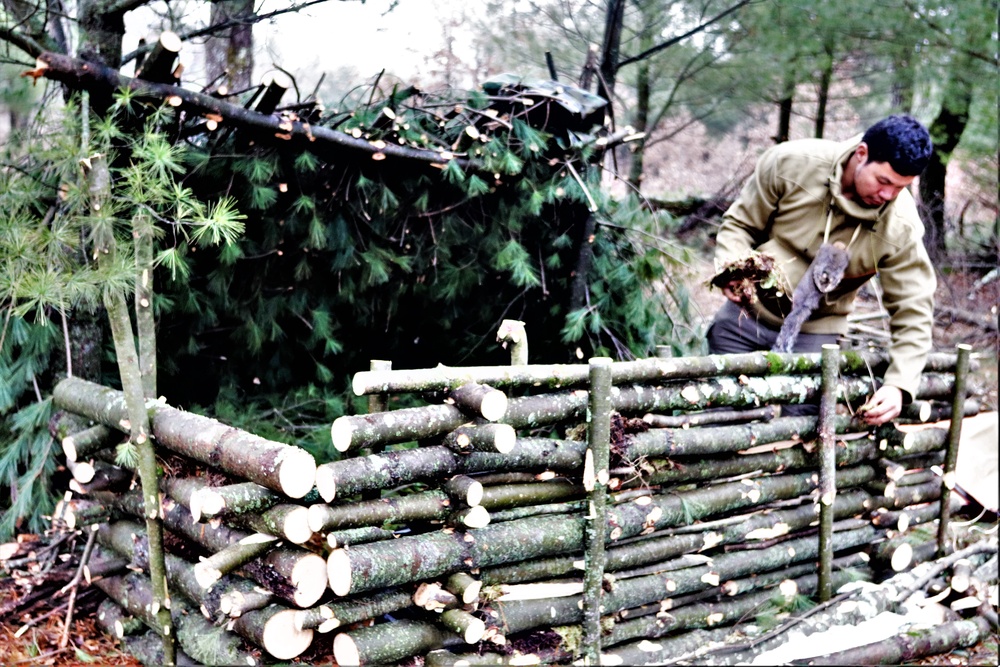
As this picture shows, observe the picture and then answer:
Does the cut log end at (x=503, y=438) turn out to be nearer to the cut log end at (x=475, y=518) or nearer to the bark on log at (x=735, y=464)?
the cut log end at (x=475, y=518)

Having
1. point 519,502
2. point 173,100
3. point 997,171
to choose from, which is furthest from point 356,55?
point 997,171

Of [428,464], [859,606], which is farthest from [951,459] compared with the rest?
[428,464]

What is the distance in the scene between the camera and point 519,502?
3.32 meters

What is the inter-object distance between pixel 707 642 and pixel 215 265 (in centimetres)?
330

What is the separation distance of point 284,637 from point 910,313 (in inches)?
138

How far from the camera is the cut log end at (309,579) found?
2752mm

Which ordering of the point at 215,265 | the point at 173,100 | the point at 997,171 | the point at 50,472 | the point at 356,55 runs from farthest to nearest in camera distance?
the point at 997,171, the point at 356,55, the point at 215,265, the point at 50,472, the point at 173,100

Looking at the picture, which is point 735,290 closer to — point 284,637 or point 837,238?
point 837,238

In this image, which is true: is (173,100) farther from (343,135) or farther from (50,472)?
(50,472)

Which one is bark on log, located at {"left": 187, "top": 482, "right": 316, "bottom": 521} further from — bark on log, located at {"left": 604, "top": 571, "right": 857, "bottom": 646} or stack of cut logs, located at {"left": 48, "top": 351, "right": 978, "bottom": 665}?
bark on log, located at {"left": 604, "top": 571, "right": 857, "bottom": 646}

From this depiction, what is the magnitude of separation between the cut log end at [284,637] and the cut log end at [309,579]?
11cm

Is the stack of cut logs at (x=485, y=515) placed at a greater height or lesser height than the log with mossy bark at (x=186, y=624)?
greater

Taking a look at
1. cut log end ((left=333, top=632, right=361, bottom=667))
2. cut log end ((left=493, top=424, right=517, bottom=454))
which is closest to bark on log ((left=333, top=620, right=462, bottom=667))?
cut log end ((left=333, top=632, right=361, bottom=667))

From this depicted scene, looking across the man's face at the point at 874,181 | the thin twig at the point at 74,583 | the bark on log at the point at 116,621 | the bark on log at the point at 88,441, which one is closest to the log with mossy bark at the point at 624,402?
the man's face at the point at 874,181
